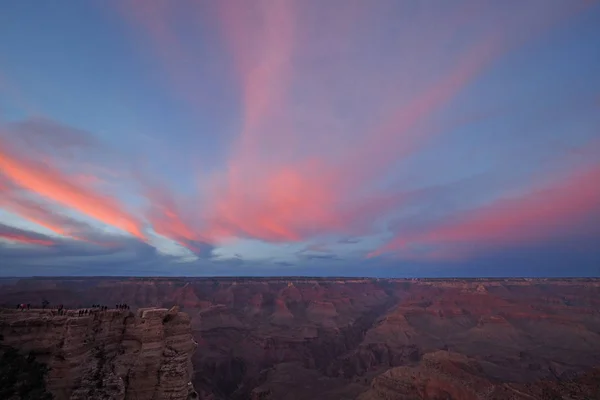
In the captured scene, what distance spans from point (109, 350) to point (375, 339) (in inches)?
3827

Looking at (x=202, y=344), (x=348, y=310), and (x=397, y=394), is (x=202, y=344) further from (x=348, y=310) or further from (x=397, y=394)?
(x=348, y=310)

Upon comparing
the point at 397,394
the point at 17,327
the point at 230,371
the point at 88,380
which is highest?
the point at 17,327

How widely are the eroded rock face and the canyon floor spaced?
20654 millimetres

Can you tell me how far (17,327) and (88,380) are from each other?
5.61m

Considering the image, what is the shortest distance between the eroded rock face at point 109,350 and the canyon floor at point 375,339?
20654 millimetres

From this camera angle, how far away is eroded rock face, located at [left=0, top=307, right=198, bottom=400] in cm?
1895

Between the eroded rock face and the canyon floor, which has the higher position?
the eroded rock face

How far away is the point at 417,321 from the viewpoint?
114m

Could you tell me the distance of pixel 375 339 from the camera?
103 meters

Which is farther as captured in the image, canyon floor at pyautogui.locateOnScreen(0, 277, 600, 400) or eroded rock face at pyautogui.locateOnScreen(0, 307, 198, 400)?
canyon floor at pyautogui.locateOnScreen(0, 277, 600, 400)

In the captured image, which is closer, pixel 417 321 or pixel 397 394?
pixel 397 394

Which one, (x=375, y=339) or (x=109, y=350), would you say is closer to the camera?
(x=109, y=350)

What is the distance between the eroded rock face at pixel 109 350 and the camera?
18953 mm

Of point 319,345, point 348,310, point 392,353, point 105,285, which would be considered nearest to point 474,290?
point 348,310
